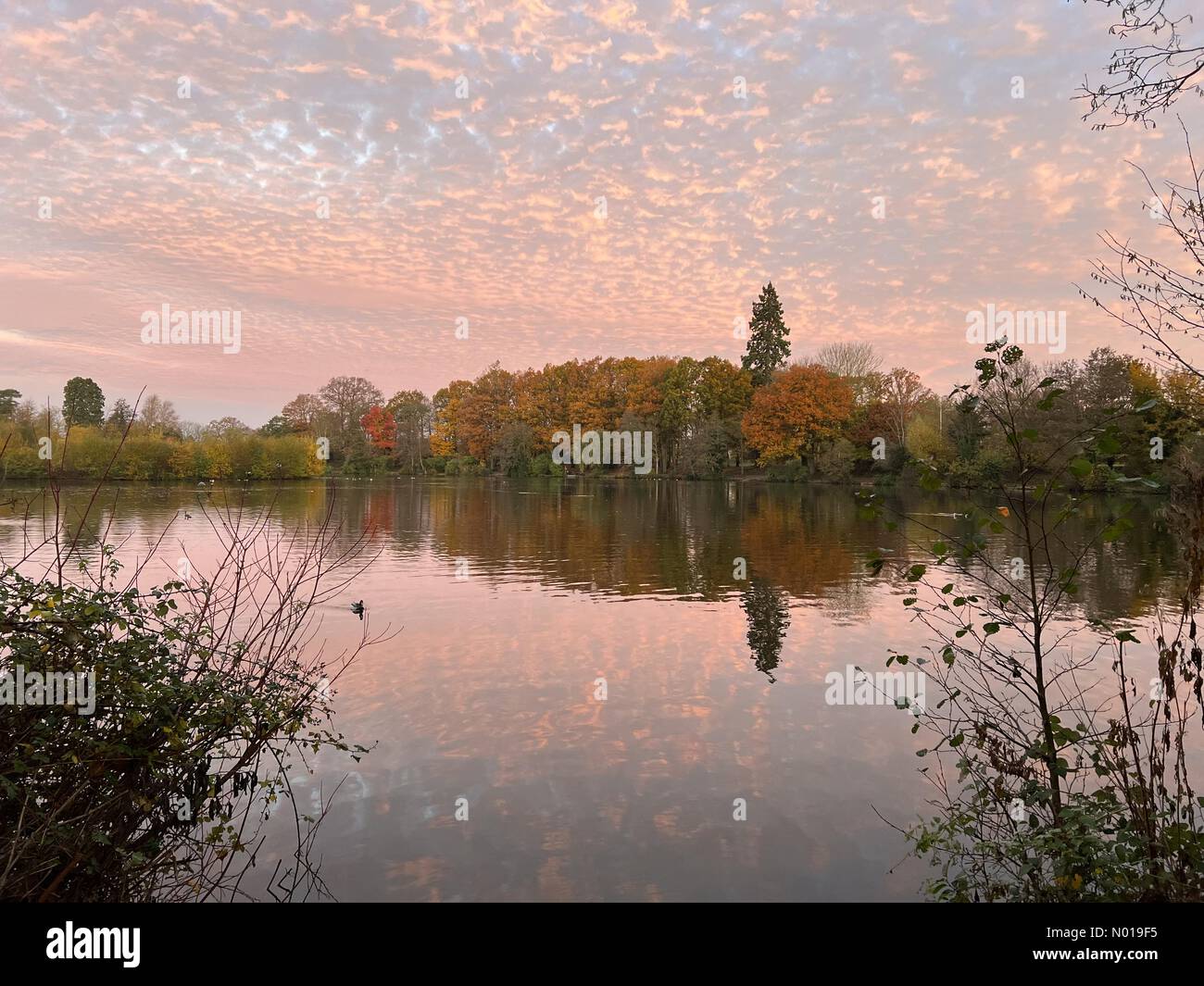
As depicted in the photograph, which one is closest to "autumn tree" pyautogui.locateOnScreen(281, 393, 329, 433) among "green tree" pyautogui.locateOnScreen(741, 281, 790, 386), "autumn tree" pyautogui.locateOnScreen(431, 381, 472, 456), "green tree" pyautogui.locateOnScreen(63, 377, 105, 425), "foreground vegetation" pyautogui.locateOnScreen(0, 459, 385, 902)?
"autumn tree" pyautogui.locateOnScreen(431, 381, 472, 456)

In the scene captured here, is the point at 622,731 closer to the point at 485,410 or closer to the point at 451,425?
the point at 485,410

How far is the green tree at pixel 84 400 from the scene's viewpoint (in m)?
47.4

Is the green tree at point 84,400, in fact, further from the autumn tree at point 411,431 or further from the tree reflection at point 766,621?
the tree reflection at point 766,621

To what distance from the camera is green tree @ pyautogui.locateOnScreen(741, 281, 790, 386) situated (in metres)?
70.9

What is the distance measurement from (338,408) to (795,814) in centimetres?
9170

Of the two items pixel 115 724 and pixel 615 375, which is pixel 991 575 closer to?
pixel 115 724

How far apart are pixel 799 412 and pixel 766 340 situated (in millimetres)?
13949

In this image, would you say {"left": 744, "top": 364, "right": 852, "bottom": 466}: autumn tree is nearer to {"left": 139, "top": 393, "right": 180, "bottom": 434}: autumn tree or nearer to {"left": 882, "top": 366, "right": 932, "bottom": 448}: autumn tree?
{"left": 882, "top": 366, "right": 932, "bottom": 448}: autumn tree

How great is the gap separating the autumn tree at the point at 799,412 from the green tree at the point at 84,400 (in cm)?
4770

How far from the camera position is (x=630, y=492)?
52469 millimetres

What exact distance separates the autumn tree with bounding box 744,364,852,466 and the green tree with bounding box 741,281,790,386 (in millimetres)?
8188
